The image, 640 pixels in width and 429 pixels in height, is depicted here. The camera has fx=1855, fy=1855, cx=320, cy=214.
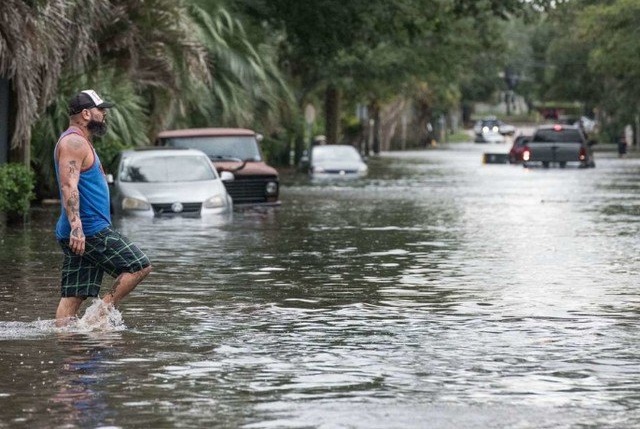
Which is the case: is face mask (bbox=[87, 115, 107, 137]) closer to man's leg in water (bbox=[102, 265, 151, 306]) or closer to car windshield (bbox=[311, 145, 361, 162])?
man's leg in water (bbox=[102, 265, 151, 306])

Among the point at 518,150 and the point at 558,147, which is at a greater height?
the point at 558,147

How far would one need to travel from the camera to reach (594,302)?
16.0 meters

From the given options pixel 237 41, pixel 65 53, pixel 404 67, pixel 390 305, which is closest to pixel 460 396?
pixel 390 305

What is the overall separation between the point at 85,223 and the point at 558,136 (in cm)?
5293

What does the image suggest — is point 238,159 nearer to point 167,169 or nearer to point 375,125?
point 167,169

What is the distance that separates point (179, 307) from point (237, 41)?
34.4 m

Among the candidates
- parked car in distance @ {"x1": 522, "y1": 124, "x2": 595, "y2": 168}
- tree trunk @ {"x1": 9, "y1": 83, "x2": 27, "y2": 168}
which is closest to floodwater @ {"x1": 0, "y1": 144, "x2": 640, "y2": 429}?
tree trunk @ {"x1": 9, "y1": 83, "x2": 27, "y2": 168}

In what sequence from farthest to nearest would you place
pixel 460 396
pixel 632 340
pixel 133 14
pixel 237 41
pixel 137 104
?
pixel 237 41
pixel 137 104
pixel 133 14
pixel 632 340
pixel 460 396

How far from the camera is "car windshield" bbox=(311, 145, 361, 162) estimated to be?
2363 inches

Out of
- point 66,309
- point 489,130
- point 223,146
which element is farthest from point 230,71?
point 489,130

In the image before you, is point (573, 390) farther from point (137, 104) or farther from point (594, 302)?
point (137, 104)

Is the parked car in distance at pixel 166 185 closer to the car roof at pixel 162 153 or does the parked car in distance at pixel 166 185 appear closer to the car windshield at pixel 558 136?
the car roof at pixel 162 153

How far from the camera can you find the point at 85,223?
43.6ft

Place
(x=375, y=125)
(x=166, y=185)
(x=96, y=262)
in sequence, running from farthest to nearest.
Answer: (x=375, y=125) < (x=166, y=185) < (x=96, y=262)
